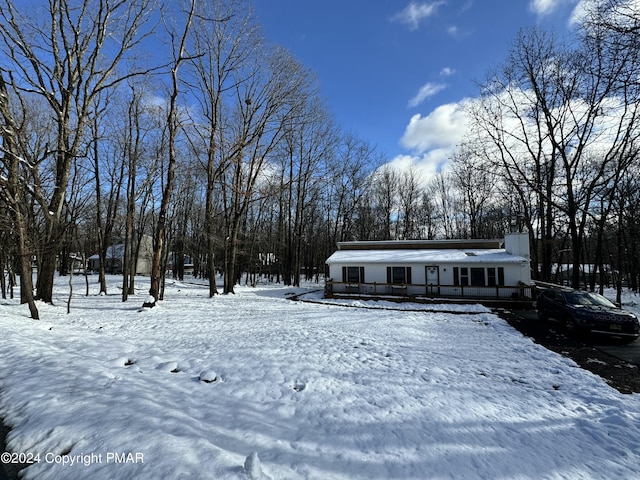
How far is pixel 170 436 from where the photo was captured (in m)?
3.25

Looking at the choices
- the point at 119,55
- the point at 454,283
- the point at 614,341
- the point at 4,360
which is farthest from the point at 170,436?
the point at 454,283

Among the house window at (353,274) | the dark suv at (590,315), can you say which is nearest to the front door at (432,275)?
the house window at (353,274)

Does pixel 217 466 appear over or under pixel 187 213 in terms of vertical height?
under

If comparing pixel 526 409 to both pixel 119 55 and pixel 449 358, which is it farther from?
pixel 119 55

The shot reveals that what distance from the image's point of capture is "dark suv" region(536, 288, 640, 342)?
29.6 feet

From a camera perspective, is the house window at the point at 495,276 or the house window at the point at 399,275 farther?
the house window at the point at 399,275

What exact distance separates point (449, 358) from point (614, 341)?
625 cm

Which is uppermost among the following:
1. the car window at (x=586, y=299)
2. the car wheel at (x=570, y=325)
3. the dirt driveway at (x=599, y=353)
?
the car window at (x=586, y=299)

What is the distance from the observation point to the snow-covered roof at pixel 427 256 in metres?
20.1

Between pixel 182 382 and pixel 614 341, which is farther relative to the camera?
pixel 614 341

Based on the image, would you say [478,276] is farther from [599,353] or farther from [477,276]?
[599,353]

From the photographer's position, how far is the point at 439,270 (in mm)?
20875

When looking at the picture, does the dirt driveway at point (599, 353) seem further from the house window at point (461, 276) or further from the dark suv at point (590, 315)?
the house window at point (461, 276)

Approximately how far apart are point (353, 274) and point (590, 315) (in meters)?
14.7
